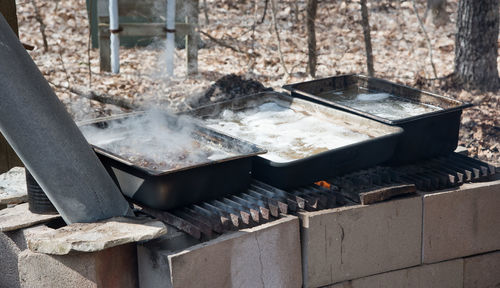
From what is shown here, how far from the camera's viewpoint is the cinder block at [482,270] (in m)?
4.39

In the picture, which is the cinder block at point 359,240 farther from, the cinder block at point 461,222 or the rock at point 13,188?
the rock at point 13,188

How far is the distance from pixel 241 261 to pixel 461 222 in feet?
5.06

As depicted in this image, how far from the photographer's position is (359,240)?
397 centimetres

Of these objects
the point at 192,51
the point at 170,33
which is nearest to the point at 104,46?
the point at 170,33

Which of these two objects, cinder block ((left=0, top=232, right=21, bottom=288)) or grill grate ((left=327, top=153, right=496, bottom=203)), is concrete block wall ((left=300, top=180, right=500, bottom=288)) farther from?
cinder block ((left=0, top=232, right=21, bottom=288))

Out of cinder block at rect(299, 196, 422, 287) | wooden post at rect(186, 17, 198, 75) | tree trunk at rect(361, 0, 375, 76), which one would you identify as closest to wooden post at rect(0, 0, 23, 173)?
cinder block at rect(299, 196, 422, 287)

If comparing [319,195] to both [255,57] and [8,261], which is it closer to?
[8,261]

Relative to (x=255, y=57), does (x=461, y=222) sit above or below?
below

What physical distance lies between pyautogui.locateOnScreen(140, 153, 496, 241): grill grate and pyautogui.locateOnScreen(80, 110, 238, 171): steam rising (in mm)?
269

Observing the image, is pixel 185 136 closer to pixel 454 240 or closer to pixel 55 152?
pixel 55 152

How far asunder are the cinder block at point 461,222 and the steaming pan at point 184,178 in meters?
1.18

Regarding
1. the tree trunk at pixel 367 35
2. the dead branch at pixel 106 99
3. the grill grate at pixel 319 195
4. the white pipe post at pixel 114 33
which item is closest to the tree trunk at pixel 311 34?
the tree trunk at pixel 367 35

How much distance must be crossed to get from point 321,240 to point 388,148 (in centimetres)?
75

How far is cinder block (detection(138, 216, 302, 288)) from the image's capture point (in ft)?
11.0
